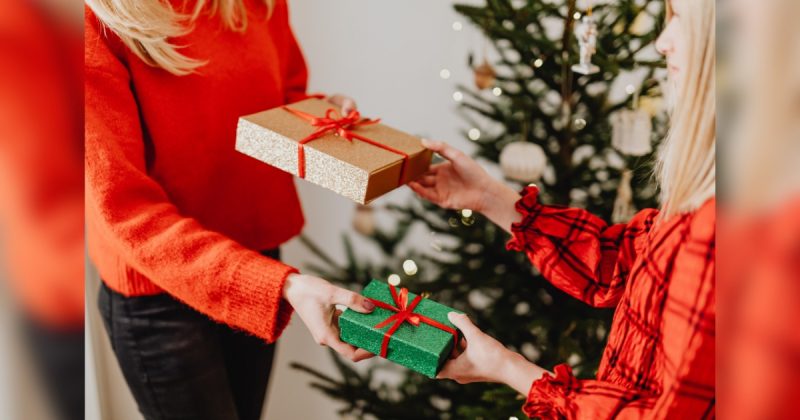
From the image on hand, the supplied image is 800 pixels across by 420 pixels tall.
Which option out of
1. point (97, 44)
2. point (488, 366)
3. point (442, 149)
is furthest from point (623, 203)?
point (97, 44)

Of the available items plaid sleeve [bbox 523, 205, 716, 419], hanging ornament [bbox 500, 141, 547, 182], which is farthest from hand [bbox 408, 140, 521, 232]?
plaid sleeve [bbox 523, 205, 716, 419]

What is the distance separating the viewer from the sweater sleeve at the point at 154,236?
85 centimetres

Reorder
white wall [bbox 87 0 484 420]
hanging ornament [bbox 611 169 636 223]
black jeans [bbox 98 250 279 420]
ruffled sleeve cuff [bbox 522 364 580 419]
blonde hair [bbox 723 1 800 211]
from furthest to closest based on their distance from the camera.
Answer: white wall [bbox 87 0 484 420], hanging ornament [bbox 611 169 636 223], black jeans [bbox 98 250 279 420], ruffled sleeve cuff [bbox 522 364 580 419], blonde hair [bbox 723 1 800 211]

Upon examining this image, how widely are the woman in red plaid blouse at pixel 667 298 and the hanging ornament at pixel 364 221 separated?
529 millimetres

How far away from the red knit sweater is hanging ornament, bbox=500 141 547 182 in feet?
1.38

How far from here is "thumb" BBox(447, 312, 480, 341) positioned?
2.90ft

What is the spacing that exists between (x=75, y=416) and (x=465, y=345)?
50 centimetres

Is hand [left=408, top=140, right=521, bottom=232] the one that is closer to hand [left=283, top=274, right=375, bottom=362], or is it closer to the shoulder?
hand [left=283, top=274, right=375, bottom=362]

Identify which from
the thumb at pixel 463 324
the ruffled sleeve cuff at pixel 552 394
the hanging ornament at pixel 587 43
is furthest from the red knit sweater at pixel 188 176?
the hanging ornament at pixel 587 43

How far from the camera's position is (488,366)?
0.86 m

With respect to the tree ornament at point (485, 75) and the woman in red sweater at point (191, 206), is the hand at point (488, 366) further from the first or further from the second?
the tree ornament at point (485, 75)

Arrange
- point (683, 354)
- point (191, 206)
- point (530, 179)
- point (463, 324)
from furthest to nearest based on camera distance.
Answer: point (530, 179)
point (191, 206)
point (463, 324)
point (683, 354)

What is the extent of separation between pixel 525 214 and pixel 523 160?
0.20 metres

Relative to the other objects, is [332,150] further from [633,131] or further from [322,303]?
[633,131]
